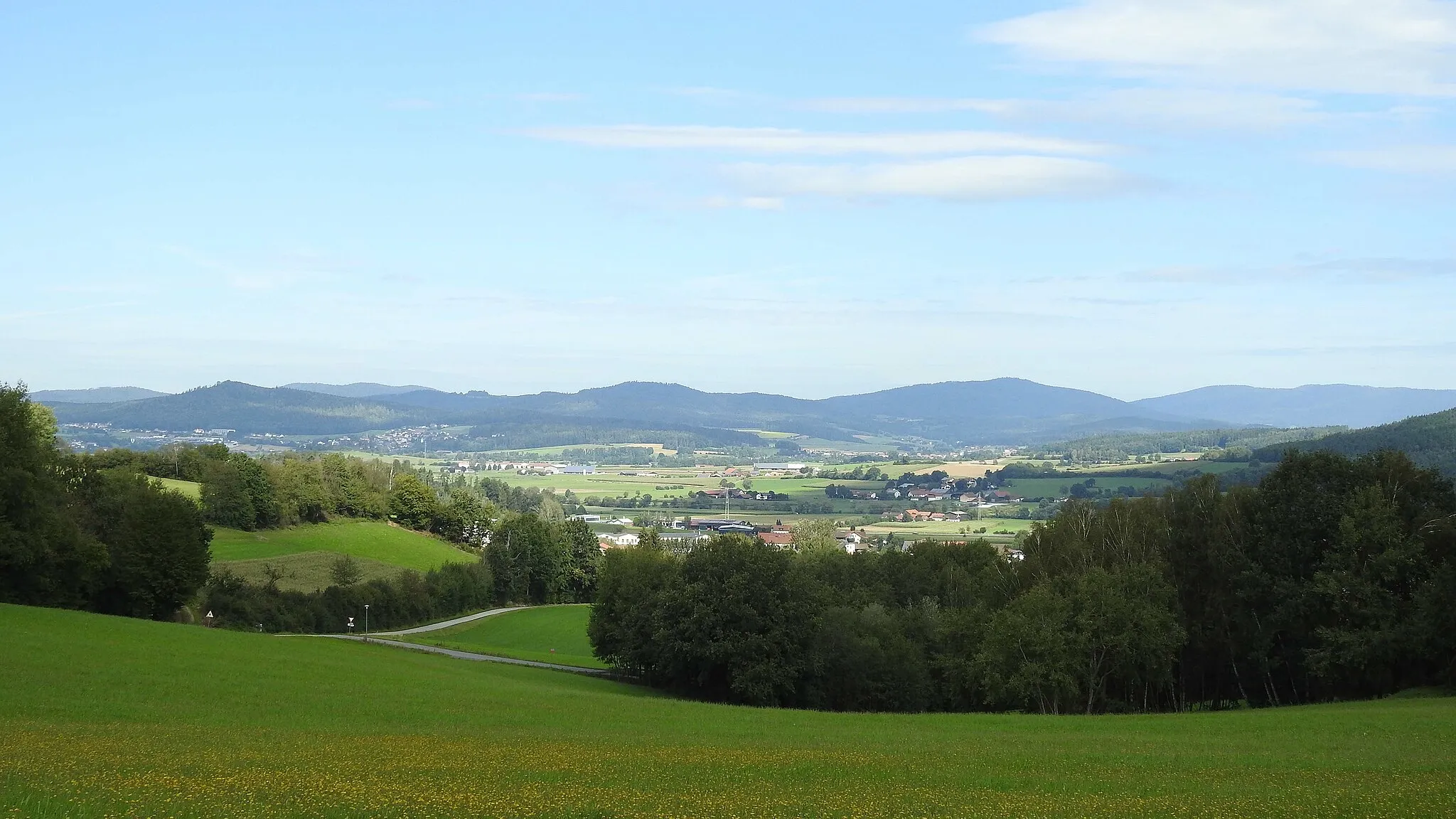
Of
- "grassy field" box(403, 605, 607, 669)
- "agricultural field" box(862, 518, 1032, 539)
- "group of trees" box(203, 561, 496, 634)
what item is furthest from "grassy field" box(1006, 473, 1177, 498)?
"group of trees" box(203, 561, 496, 634)

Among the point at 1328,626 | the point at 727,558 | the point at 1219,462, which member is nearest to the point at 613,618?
the point at 727,558

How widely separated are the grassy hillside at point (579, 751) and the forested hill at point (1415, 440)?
9063 centimetres

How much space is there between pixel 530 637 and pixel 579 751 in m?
69.0

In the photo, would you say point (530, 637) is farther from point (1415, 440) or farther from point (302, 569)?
point (1415, 440)

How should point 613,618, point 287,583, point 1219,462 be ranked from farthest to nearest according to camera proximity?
point 1219,462 < point 287,583 < point 613,618

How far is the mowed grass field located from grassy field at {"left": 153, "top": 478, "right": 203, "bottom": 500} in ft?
23.6

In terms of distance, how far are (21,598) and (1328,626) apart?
64.1m

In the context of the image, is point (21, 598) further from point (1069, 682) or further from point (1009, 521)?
point (1009, 521)

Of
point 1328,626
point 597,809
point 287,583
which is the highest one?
point 597,809

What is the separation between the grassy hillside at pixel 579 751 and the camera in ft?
49.8

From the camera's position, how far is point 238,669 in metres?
39.6

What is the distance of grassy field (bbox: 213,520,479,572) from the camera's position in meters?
109

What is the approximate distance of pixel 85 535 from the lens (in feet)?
212

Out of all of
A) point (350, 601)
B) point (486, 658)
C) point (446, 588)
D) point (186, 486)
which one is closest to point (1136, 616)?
point (486, 658)
